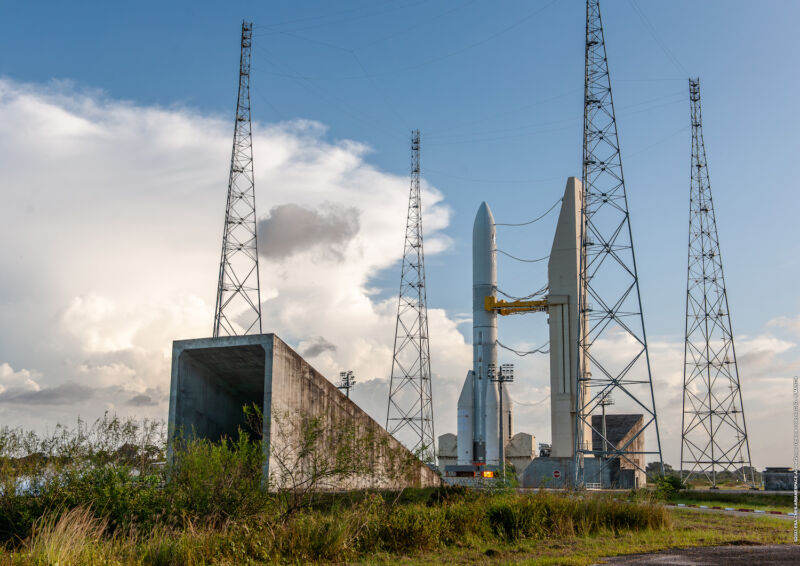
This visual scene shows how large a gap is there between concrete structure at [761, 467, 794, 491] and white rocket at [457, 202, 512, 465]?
61.4ft

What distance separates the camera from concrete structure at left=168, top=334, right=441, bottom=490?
2509 centimetres

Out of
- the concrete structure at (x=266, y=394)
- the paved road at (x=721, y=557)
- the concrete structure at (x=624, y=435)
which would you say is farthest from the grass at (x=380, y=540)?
the concrete structure at (x=624, y=435)

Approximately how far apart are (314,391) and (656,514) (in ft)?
42.1

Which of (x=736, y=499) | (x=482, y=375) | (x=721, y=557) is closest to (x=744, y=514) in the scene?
(x=736, y=499)

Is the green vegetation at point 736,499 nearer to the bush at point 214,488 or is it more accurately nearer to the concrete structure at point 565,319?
the concrete structure at point 565,319

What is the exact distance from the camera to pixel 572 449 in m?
51.3

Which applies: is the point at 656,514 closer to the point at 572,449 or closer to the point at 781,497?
the point at 781,497

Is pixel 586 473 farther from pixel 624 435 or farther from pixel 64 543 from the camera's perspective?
pixel 64 543

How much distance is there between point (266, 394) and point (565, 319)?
3265cm

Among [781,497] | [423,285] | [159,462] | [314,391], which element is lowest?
[781,497]

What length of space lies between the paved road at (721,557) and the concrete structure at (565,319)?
1411 inches

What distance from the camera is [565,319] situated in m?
53.1

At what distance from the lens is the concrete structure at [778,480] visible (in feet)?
132

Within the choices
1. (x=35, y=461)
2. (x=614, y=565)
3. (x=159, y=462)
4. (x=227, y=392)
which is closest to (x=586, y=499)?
(x=614, y=565)
